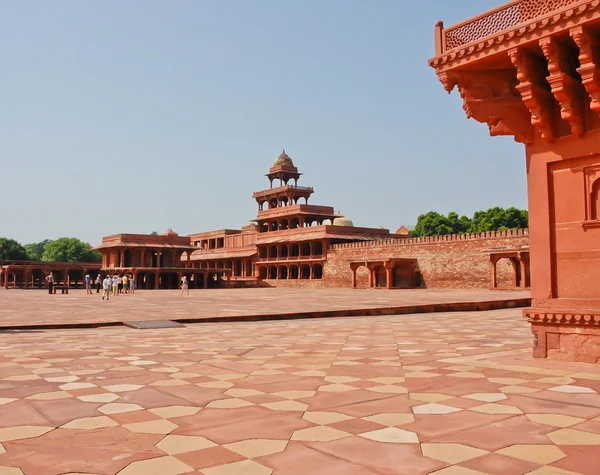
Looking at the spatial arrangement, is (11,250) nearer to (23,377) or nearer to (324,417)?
(23,377)

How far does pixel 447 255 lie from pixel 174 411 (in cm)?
3427

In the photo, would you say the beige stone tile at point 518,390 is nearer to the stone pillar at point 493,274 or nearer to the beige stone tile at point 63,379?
the beige stone tile at point 63,379

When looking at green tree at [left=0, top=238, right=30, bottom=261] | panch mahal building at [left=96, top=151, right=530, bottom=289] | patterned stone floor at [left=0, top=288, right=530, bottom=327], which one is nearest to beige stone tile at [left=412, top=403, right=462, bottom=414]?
patterned stone floor at [left=0, top=288, right=530, bottom=327]

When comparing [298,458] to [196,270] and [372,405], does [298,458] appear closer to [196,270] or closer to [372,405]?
[372,405]

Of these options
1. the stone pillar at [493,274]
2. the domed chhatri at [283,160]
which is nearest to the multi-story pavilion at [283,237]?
the domed chhatri at [283,160]

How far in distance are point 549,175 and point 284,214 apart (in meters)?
48.7

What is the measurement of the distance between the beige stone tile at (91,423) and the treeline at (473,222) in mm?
54840

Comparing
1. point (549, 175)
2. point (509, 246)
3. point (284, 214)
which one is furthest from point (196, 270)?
point (549, 175)

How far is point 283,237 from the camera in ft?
172

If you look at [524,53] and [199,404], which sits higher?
[524,53]

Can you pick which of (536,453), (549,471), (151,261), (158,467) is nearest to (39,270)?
(151,261)

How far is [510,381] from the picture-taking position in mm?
4965

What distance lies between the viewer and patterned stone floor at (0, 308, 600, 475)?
2.84m

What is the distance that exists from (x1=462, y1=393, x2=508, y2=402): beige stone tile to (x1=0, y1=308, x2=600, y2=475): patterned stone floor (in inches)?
1.2
